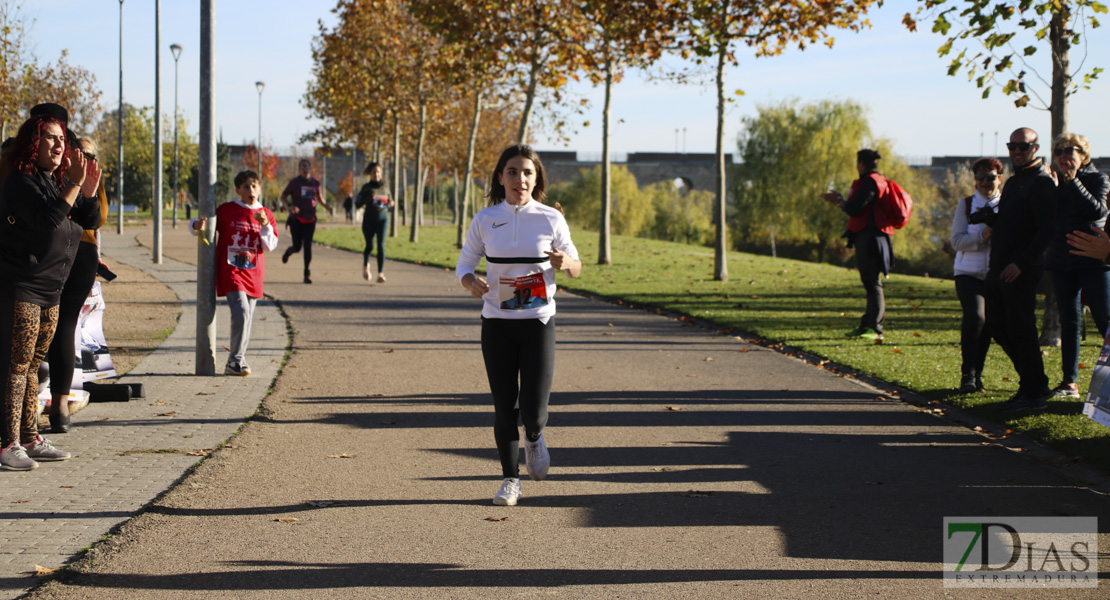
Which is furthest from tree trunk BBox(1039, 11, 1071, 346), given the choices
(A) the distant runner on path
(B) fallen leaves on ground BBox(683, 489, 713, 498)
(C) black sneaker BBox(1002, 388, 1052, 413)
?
(A) the distant runner on path

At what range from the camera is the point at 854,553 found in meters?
4.73

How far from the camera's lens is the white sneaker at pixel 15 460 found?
19.8ft

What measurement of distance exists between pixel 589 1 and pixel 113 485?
17.4 meters

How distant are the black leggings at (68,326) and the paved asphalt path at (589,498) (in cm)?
127

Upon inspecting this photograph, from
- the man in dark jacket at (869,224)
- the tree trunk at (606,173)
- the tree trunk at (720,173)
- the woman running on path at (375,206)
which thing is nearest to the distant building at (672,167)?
the tree trunk at (606,173)

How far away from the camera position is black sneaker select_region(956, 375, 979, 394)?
8.72 metres

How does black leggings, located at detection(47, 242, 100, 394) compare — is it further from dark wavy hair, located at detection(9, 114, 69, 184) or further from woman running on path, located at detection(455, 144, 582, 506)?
woman running on path, located at detection(455, 144, 582, 506)

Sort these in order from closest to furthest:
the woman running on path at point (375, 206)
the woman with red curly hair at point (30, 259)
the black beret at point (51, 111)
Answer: the woman with red curly hair at point (30, 259) → the black beret at point (51, 111) → the woman running on path at point (375, 206)

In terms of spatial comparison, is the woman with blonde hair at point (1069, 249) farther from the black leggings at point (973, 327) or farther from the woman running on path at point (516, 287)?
the woman running on path at point (516, 287)

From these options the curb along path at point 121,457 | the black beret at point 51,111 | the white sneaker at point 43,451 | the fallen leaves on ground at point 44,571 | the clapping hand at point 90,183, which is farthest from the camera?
the clapping hand at point 90,183

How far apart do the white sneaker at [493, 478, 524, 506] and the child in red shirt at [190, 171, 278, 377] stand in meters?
4.61

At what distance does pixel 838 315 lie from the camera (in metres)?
15.3

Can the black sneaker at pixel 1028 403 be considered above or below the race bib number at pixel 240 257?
→ below

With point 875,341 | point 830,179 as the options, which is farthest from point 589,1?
point 830,179
